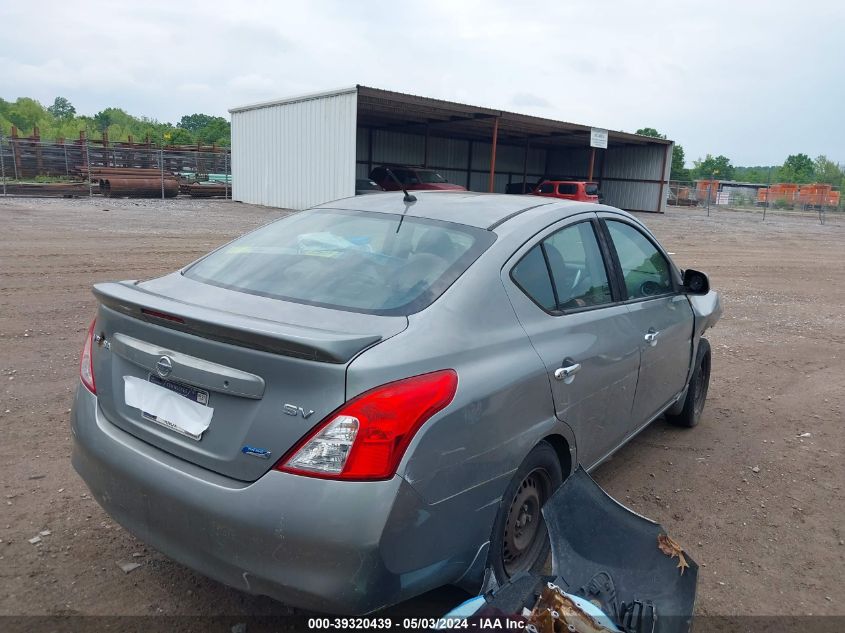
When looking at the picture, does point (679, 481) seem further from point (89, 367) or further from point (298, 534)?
point (89, 367)

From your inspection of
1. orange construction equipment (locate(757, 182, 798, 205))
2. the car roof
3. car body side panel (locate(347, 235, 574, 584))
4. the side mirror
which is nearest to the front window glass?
the side mirror

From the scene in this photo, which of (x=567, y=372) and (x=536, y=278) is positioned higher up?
(x=536, y=278)

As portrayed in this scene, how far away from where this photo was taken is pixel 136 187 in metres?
29.0

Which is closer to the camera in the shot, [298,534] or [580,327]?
[298,534]

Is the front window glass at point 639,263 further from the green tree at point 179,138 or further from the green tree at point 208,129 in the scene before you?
the green tree at point 179,138

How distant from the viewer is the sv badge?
81.5 inches

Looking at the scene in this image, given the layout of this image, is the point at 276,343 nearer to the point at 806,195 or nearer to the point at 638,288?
the point at 638,288

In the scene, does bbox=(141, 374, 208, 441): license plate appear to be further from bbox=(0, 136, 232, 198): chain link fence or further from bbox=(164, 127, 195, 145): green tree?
bbox=(164, 127, 195, 145): green tree

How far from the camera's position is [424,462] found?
6.98 feet

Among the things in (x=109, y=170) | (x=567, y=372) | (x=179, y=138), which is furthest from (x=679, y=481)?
(x=179, y=138)

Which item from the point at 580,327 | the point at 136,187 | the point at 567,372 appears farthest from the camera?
the point at 136,187

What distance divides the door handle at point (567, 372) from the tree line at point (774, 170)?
73156mm

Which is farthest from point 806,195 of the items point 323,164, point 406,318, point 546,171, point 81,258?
point 406,318

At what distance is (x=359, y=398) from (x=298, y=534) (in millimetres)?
446
